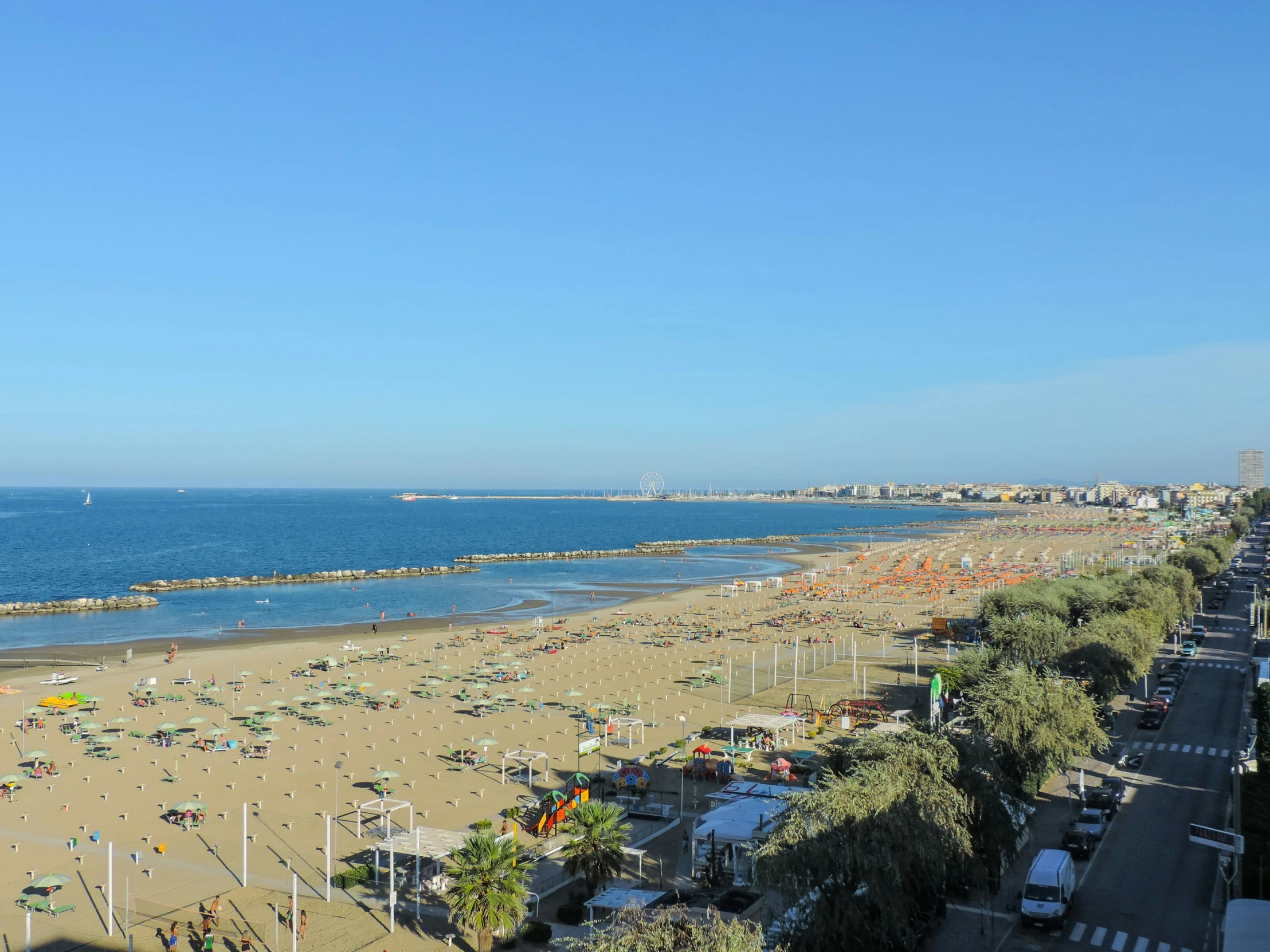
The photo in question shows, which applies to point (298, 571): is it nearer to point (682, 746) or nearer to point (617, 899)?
point (682, 746)

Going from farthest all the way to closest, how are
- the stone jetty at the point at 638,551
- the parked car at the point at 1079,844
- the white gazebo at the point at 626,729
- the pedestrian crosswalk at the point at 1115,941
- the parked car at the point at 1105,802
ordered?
the stone jetty at the point at 638,551 → the white gazebo at the point at 626,729 → the parked car at the point at 1105,802 → the parked car at the point at 1079,844 → the pedestrian crosswalk at the point at 1115,941

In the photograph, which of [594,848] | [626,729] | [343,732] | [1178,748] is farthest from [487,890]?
[1178,748]

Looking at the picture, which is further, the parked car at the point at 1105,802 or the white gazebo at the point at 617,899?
the parked car at the point at 1105,802

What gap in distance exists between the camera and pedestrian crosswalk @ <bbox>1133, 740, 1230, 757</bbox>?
1320 inches

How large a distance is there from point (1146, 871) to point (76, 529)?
614 feet

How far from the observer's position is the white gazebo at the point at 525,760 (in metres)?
30.8

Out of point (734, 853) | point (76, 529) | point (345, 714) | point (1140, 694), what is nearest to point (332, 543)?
point (76, 529)

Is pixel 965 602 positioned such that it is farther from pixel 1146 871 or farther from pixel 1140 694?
pixel 1146 871

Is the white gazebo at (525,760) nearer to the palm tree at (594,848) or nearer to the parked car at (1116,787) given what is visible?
the palm tree at (594,848)

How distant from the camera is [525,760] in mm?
32344

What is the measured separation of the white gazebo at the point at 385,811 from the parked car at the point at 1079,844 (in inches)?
634

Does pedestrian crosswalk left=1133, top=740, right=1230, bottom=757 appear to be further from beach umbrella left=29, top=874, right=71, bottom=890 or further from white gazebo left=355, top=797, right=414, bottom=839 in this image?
beach umbrella left=29, top=874, right=71, bottom=890

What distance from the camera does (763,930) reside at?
17.4m

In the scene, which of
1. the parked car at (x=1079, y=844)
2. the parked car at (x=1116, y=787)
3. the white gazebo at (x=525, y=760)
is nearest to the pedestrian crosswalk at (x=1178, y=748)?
the parked car at (x=1116, y=787)
